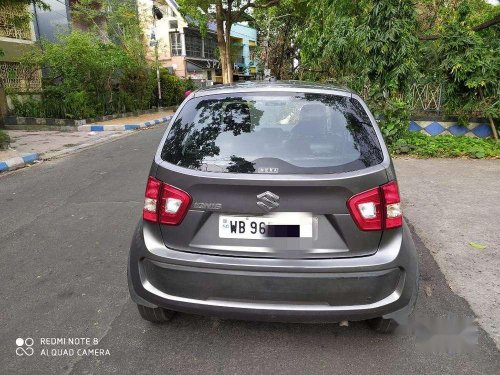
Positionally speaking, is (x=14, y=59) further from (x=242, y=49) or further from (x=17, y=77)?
(x=242, y=49)

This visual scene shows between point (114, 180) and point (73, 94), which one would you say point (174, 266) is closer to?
point (114, 180)

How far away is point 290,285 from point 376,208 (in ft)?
2.09

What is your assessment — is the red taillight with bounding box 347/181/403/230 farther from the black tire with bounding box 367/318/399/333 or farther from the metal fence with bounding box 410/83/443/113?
the metal fence with bounding box 410/83/443/113

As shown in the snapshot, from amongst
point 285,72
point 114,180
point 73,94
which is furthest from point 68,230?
point 285,72

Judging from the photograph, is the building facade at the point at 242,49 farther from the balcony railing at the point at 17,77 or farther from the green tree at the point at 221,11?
the balcony railing at the point at 17,77

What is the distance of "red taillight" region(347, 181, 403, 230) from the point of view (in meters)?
2.21

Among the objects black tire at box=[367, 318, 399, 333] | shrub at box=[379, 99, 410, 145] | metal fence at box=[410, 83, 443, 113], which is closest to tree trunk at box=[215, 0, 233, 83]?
metal fence at box=[410, 83, 443, 113]

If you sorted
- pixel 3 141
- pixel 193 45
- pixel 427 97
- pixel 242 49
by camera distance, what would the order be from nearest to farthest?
pixel 427 97, pixel 3 141, pixel 193 45, pixel 242 49

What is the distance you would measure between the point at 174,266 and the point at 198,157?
2.14ft

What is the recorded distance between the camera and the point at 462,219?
4781 mm

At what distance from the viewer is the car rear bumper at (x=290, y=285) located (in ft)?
7.16

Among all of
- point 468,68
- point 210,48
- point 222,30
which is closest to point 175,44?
point 210,48

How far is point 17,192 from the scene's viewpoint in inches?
261

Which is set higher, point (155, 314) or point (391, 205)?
point (391, 205)
